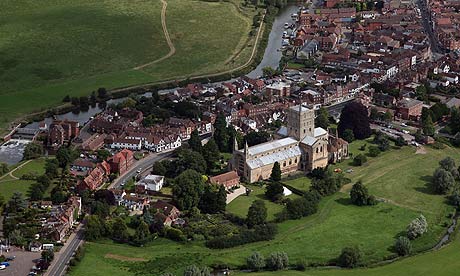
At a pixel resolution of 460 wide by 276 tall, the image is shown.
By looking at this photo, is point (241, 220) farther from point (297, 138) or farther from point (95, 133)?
point (95, 133)

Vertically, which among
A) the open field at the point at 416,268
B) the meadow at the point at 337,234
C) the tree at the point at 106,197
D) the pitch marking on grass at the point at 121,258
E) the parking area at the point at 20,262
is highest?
the tree at the point at 106,197

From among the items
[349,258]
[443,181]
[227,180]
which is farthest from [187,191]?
[443,181]

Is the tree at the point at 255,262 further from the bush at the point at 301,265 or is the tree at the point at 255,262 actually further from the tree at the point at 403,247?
the tree at the point at 403,247

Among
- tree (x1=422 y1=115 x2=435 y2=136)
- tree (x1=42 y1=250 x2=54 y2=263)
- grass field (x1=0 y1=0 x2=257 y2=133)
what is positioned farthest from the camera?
grass field (x1=0 y1=0 x2=257 y2=133)

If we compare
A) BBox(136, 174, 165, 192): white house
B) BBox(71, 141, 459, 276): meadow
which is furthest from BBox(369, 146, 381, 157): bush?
BBox(136, 174, 165, 192): white house

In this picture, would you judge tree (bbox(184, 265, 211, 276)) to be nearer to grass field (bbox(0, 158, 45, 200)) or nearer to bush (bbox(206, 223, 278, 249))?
bush (bbox(206, 223, 278, 249))

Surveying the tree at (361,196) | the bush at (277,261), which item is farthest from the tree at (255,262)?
the tree at (361,196)

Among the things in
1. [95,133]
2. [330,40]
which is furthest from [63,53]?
[330,40]
